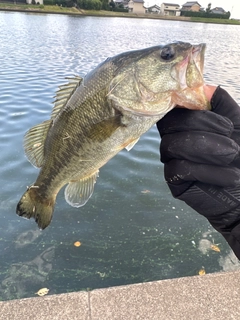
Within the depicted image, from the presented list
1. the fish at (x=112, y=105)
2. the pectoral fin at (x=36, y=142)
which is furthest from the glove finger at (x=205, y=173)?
the pectoral fin at (x=36, y=142)

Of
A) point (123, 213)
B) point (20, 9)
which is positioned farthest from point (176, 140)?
point (20, 9)

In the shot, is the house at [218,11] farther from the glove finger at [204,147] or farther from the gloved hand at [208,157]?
the glove finger at [204,147]

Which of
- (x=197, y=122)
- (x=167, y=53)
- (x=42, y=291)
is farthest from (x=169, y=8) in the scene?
(x=197, y=122)

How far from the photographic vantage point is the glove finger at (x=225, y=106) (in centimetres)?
211

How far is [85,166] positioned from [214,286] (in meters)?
1.66

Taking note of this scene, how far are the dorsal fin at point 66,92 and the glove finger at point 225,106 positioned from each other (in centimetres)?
100

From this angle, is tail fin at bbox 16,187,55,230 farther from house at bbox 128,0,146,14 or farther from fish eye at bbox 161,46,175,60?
house at bbox 128,0,146,14

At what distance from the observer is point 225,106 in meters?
2.15

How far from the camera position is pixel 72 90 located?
2.25 metres

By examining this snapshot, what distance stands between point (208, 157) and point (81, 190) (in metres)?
1.13

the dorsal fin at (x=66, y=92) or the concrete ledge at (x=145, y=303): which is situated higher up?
the dorsal fin at (x=66, y=92)

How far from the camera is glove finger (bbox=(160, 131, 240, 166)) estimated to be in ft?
6.44

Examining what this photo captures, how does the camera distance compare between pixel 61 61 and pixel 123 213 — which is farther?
pixel 61 61

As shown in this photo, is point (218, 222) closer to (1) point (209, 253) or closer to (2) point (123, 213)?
(1) point (209, 253)
